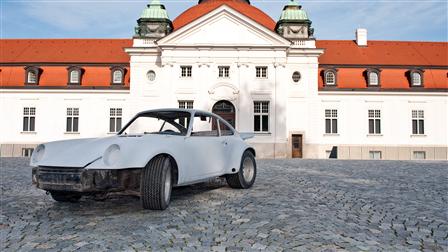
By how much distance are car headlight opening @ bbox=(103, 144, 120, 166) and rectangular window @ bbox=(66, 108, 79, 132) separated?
26628 millimetres

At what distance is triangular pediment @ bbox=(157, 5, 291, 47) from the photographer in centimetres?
2464

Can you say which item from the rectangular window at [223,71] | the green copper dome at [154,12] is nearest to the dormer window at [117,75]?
the green copper dome at [154,12]

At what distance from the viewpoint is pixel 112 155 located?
4281 millimetres

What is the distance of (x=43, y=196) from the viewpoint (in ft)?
20.2

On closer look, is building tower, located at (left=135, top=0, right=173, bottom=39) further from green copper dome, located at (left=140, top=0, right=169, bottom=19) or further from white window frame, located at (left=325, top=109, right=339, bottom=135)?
white window frame, located at (left=325, top=109, right=339, bottom=135)

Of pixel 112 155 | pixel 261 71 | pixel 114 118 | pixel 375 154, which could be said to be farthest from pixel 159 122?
pixel 375 154

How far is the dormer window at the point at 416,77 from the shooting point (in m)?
28.2

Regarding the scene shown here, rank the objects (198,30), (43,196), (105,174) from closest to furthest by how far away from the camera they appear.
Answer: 1. (105,174)
2. (43,196)
3. (198,30)

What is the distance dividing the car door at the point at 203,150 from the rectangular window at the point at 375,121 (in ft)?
81.2

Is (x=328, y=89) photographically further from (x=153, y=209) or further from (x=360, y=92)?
(x=153, y=209)

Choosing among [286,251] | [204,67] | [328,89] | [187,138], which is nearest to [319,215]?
[286,251]

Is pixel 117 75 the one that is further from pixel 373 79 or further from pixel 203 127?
pixel 203 127

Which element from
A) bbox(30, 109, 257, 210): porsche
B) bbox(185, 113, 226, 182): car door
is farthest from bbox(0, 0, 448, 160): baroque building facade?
bbox(30, 109, 257, 210): porsche

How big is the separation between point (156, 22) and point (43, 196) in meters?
24.0
